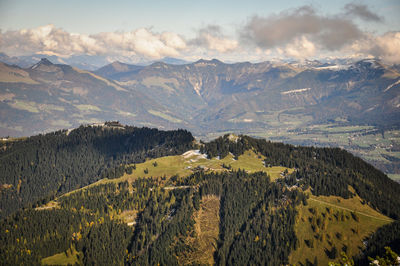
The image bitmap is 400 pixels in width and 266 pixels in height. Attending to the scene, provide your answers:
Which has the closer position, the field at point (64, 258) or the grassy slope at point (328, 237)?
the field at point (64, 258)

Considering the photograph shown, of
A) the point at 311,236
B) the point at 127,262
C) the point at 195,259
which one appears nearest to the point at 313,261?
the point at 311,236

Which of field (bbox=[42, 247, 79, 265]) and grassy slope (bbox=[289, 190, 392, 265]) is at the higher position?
grassy slope (bbox=[289, 190, 392, 265])

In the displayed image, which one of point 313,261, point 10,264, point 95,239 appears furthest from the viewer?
point 95,239

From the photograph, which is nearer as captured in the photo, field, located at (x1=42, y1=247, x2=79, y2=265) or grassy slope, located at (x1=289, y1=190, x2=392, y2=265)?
field, located at (x1=42, y1=247, x2=79, y2=265)

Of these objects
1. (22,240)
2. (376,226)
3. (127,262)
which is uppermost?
(376,226)

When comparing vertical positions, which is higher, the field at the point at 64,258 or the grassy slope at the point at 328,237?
the grassy slope at the point at 328,237

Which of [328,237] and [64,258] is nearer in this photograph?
[64,258]

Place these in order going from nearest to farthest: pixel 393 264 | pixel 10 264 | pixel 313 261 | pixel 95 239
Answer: pixel 393 264 → pixel 10 264 → pixel 313 261 → pixel 95 239

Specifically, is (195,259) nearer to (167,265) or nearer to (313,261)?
(167,265)

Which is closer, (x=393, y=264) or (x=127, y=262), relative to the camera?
(x=393, y=264)

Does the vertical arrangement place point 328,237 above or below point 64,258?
above

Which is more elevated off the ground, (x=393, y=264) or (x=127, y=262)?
(x=393, y=264)
